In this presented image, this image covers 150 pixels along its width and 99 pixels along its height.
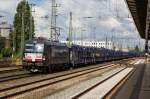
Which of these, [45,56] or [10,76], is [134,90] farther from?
[45,56]

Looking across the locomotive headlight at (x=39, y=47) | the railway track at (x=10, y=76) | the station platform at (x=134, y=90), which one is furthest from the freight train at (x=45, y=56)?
the station platform at (x=134, y=90)

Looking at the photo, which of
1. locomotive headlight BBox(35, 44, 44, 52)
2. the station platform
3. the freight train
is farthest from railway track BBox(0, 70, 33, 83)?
the station platform

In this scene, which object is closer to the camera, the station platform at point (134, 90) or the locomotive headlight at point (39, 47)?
the station platform at point (134, 90)

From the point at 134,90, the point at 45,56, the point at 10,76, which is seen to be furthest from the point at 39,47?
the point at 134,90

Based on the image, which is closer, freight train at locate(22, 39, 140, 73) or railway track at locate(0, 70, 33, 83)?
railway track at locate(0, 70, 33, 83)

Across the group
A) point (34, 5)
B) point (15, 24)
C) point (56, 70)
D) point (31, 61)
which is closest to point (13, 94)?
point (31, 61)

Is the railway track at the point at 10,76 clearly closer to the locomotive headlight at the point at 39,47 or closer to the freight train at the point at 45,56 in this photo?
the freight train at the point at 45,56

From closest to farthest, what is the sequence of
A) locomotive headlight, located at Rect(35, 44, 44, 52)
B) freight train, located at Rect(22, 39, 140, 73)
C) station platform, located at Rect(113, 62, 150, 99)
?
station platform, located at Rect(113, 62, 150, 99), freight train, located at Rect(22, 39, 140, 73), locomotive headlight, located at Rect(35, 44, 44, 52)

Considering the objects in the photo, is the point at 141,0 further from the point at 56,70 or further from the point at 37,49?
the point at 56,70

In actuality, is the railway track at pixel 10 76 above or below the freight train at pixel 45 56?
below

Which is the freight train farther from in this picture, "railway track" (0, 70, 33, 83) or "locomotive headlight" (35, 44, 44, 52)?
"railway track" (0, 70, 33, 83)

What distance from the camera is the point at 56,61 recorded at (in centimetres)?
4297

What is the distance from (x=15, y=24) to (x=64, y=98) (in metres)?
93.7

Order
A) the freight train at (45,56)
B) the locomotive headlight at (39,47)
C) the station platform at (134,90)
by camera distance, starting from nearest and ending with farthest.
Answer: the station platform at (134,90) < the freight train at (45,56) < the locomotive headlight at (39,47)
